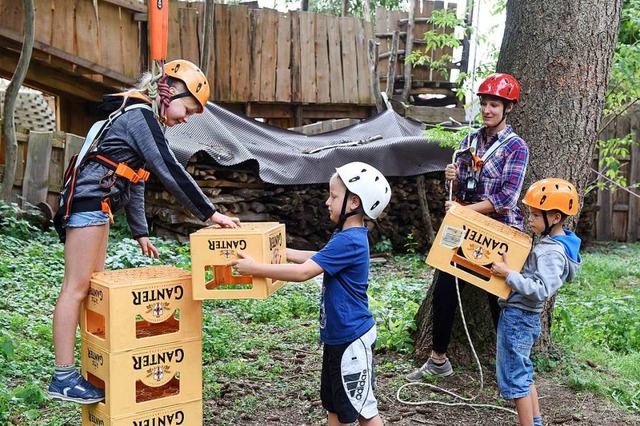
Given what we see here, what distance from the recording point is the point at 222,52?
13.4m

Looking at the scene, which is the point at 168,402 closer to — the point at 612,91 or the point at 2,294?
the point at 2,294

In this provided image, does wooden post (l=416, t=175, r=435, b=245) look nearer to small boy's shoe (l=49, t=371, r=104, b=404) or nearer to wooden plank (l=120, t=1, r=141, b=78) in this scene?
wooden plank (l=120, t=1, r=141, b=78)

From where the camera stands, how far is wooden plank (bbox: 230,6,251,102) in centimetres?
1352

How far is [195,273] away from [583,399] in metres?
3.06

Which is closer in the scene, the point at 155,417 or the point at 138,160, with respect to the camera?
the point at 155,417

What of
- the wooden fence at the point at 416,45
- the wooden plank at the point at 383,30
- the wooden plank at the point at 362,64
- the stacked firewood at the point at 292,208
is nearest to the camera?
the stacked firewood at the point at 292,208

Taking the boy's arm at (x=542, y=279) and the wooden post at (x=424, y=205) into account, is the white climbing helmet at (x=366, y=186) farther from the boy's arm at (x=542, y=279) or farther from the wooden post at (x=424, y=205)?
the wooden post at (x=424, y=205)

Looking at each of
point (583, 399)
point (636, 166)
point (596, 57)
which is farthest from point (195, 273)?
point (636, 166)

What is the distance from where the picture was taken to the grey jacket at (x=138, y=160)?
3.95 metres

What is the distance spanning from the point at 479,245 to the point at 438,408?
1383 millimetres

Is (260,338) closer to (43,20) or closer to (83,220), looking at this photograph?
(83,220)

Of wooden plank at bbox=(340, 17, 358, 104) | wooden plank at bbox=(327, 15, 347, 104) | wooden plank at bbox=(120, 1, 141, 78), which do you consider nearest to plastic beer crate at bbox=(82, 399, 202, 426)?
wooden plank at bbox=(120, 1, 141, 78)

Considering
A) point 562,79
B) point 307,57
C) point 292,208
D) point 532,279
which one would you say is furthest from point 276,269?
point 307,57

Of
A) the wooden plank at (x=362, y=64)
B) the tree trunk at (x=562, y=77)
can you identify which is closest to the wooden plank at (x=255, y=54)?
the wooden plank at (x=362, y=64)
